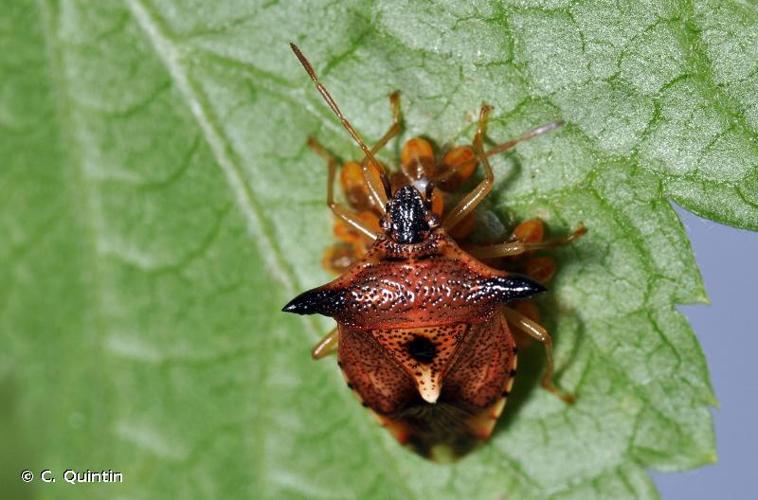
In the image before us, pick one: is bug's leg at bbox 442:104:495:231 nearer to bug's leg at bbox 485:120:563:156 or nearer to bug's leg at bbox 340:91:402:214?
bug's leg at bbox 485:120:563:156

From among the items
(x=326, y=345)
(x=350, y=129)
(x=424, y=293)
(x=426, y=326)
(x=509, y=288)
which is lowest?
(x=326, y=345)

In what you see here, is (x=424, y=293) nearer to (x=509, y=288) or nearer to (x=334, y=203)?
(x=509, y=288)

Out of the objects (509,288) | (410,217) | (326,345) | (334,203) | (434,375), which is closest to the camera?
(509,288)

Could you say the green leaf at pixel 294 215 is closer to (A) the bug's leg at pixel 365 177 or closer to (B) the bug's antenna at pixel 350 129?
(A) the bug's leg at pixel 365 177

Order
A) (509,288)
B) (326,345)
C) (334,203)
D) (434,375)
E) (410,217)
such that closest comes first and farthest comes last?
1. (509,288)
2. (410,217)
3. (434,375)
4. (334,203)
5. (326,345)

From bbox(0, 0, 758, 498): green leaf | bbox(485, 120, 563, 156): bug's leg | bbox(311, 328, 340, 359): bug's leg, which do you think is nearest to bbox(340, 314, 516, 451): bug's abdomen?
bbox(311, 328, 340, 359): bug's leg

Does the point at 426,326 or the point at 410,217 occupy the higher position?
the point at 410,217

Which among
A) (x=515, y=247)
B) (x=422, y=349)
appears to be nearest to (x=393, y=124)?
(x=515, y=247)

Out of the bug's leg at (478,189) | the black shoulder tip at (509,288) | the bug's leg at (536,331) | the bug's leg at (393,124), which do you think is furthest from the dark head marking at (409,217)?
the bug's leg at (536,331)

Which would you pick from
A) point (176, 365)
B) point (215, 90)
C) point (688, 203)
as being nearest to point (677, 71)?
point (688, 203)
